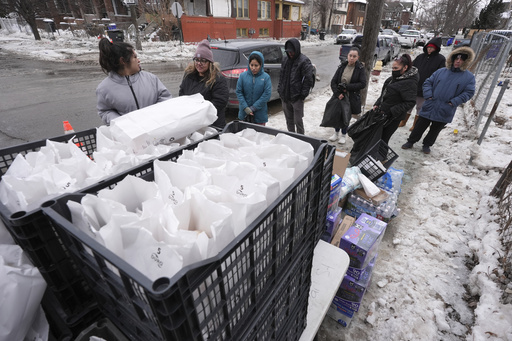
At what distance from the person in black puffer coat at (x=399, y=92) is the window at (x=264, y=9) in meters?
27.9

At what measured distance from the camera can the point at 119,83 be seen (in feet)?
7.79

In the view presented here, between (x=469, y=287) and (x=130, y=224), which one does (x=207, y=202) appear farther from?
(x=469, y=287)

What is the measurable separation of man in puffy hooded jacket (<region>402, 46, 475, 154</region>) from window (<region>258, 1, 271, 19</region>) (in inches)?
1082

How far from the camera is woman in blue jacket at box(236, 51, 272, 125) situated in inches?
159

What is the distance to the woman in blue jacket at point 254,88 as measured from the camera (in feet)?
13.3

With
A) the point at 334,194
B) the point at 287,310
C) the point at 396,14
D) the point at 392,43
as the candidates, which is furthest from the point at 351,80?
the point at 396,14

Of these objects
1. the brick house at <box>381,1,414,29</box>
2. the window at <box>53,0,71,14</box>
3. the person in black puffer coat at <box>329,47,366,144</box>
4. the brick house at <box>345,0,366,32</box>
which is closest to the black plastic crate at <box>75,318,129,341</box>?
the person in black puffer coat at <box>329,47,366,144</box>

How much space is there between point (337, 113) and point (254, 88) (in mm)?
1631

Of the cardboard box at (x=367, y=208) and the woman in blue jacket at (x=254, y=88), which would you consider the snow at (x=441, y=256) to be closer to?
the cardboard box at (x=367, y=208)

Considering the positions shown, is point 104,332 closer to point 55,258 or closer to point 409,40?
point 55,258

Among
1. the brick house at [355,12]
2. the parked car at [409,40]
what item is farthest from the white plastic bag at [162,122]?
the brick house at [355,12]

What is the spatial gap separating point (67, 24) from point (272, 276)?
38.2m

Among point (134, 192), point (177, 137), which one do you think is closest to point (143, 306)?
point (134, 192)

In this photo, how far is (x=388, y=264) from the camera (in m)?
2.69
